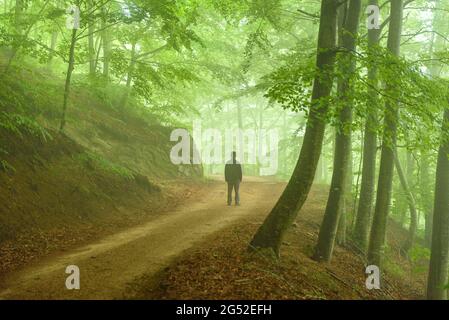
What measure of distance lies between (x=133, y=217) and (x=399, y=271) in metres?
9.73

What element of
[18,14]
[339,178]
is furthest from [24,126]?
[339,178]

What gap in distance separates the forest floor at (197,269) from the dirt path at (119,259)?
0.6 inches

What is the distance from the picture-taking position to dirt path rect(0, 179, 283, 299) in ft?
20.4

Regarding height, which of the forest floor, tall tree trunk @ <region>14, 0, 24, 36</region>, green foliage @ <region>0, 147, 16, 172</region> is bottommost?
the forest floor

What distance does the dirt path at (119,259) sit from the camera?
6.21 metres

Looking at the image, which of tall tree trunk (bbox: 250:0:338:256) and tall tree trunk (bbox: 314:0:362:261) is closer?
tall tree trunk (bbox: 250:0:338:256)

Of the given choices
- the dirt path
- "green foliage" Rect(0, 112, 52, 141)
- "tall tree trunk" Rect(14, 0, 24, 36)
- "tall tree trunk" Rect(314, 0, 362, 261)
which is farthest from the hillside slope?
"tall tree trunk" Rect(314, 0, 362, 261)

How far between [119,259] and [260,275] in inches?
122

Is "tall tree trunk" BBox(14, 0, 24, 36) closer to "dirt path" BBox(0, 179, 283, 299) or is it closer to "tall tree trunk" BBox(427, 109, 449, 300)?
"dirt path" BBox(0, 179, 283, 299)

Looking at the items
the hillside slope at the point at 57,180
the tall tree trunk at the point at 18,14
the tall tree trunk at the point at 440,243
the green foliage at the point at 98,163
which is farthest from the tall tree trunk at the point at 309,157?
the tall tree trunk at the point at 18,14

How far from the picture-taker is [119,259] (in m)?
7.79

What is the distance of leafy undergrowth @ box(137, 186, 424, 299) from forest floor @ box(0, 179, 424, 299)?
2cm

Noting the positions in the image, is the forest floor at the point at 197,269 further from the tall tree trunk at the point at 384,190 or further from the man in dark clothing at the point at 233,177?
the man in dark clothing at the point at 233,177
